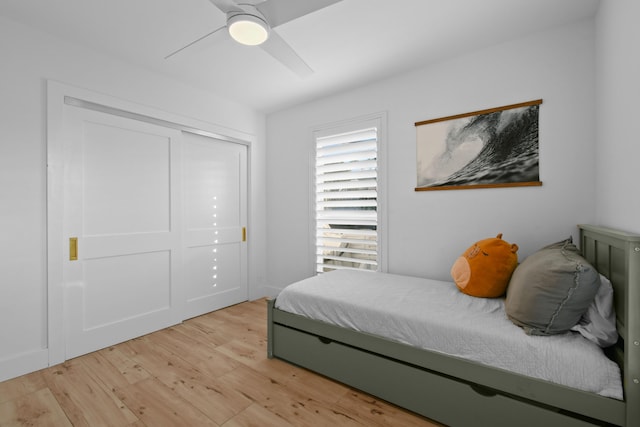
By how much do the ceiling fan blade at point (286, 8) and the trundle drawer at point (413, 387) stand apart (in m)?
2.00

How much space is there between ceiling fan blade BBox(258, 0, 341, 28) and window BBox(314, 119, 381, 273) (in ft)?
5.36

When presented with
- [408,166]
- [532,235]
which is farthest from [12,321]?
[532,235]

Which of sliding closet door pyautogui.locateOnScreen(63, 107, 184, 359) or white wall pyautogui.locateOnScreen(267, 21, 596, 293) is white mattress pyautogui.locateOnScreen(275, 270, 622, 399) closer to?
white wall pyautogui.locateOnScreen(267, 21, 596, 293)

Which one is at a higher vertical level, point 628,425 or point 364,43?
point 364,43

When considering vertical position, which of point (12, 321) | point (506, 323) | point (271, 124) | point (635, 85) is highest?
point (271, 124)

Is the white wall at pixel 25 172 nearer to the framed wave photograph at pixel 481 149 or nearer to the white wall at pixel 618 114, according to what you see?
the framed wave photograph at pixel 481 149

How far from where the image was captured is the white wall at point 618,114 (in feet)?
4.38

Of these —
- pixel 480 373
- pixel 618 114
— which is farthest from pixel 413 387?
pixel 618 114

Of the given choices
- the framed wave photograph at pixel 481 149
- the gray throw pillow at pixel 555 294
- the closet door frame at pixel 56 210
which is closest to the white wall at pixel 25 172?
the closet door frame at pixel 56 210

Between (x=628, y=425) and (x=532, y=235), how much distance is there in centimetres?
135

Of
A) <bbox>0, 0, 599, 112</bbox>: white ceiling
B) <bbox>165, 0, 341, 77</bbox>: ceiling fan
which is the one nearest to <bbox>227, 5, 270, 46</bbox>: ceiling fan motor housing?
<bbox>165, 0, 341, 77</bbox>: ceiling fan

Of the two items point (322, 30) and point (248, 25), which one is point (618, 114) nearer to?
point (322, 30)

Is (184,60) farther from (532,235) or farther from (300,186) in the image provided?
(532,235)

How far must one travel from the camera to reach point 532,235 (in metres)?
2.26
